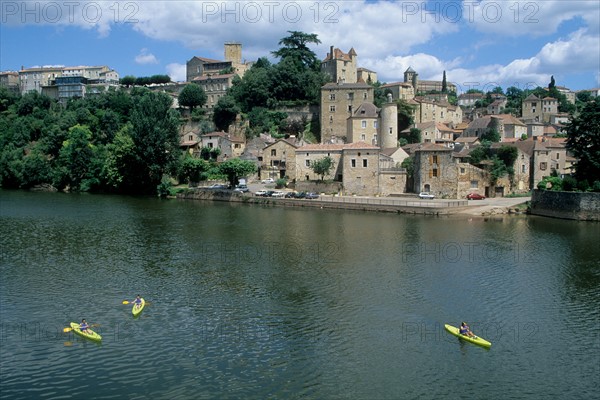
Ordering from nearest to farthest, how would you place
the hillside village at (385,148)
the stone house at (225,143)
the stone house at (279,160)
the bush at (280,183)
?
1. the hillside village at (385,148)
2. the bush at (280,183)
3. the stone house at (279,160)
4. the stone house at (225,143)

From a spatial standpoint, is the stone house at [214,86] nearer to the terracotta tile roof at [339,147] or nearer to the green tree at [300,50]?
the green tree at [300,50]

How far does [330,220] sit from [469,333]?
83.6 feet

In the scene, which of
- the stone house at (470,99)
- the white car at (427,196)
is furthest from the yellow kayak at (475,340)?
the stone house at (470,99)

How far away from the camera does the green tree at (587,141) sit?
46.6 m

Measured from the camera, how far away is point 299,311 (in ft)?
72.8

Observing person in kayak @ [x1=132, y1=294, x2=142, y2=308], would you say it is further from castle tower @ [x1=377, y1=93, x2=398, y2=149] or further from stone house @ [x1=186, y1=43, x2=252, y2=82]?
stone house @ [x1=186, y1=43, x2=252, y2=82]

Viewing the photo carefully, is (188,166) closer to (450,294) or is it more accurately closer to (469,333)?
(450,294)

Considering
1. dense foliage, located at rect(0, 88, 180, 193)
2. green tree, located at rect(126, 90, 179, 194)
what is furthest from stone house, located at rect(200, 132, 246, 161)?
green tree, located at rect(126, 90, 179, 194)

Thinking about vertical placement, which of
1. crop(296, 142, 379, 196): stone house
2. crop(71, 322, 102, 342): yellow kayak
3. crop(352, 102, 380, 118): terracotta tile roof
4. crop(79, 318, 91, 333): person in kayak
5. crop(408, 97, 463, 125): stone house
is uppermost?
crop(408, 97, 463, 125): stone house

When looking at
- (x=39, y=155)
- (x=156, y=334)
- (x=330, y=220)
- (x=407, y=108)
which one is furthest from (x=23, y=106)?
(x=156, y=334)

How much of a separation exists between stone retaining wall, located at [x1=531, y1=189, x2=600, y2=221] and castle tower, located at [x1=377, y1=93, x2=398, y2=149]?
66.2ft

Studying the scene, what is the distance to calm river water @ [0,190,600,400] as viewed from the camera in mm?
16516

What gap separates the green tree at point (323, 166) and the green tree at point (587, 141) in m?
22.0

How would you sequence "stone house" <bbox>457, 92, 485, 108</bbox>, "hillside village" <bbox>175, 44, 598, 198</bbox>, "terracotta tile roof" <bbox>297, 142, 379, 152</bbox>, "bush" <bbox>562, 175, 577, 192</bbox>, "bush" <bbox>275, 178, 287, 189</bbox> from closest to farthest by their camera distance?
"bush" <bbox>562, 175, 577, 192</bbox> < "hillside village" <bbox>175, 44, 598, 198</bbox> < "terracotta tile roof" <bbox>297, 142, 379, 152</bbox> < "bush" <bbox>275, 178, 287, 189</bbox> < "stone house" <bbox>457, 92, 485, 108</bbox>
